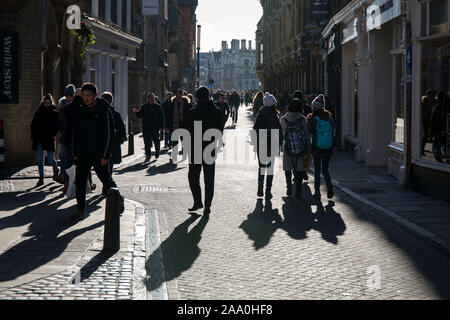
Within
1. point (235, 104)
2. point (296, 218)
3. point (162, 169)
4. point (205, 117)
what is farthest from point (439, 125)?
point (235, 104)

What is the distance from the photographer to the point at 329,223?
977 cm

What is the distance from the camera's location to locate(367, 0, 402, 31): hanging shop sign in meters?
14.7

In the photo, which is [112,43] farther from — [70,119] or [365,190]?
[70,119]

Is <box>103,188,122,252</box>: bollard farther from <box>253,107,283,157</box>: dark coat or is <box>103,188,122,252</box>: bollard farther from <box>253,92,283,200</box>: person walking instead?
<box>253,107,283,157</box>: dark coat

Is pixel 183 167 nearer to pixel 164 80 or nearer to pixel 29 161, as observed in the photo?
pixel 29 161

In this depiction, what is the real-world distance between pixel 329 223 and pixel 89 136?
336 cm

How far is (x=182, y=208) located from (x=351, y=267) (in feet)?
14.6

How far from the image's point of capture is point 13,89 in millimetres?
17125

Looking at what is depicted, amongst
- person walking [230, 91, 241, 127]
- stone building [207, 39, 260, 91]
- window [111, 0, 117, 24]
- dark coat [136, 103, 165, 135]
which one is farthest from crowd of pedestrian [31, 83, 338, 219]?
stone building [207, 39, 260, 91]

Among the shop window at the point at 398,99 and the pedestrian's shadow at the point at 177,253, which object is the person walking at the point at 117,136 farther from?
the shop window at the point at 398,99

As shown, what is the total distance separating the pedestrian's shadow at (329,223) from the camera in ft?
29.1

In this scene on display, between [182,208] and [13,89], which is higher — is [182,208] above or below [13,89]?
below

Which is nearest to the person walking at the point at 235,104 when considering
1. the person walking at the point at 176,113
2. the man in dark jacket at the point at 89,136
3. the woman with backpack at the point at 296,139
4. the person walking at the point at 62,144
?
the person walking at the point at 176,113

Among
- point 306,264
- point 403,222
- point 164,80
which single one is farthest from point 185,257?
point 164,80
